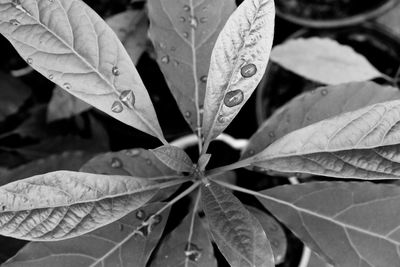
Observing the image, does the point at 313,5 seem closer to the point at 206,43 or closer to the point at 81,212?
the point at 206,43

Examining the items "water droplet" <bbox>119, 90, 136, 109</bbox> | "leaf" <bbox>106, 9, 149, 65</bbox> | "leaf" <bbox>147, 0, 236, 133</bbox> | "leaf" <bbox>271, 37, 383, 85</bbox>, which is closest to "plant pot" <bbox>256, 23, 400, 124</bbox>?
"leaf" <bbox>271, 37, 383, 85</bbox>

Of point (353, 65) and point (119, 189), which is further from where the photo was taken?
point (353, 65)

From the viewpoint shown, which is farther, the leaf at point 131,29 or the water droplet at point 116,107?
the leaf at point 131,29

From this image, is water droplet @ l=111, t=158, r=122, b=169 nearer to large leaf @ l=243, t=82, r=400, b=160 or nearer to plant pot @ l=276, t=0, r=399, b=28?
large leaf @ l=243, t=82, r=400, b=160

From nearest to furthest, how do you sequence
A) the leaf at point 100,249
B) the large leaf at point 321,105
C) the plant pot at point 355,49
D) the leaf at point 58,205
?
the leaf at point 58,205 < the leaf at point 100,249 < the large leaf at point 321,105 < the plant pot at point 355,49

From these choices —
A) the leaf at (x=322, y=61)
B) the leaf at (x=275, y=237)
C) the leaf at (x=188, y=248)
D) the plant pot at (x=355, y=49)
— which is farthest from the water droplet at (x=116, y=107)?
the plant pot at (x=355, y=49)

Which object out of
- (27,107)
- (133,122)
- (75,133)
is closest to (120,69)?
(133,122)

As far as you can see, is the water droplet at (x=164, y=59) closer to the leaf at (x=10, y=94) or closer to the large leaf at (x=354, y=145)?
the large leaf at (x=354, y=145)
